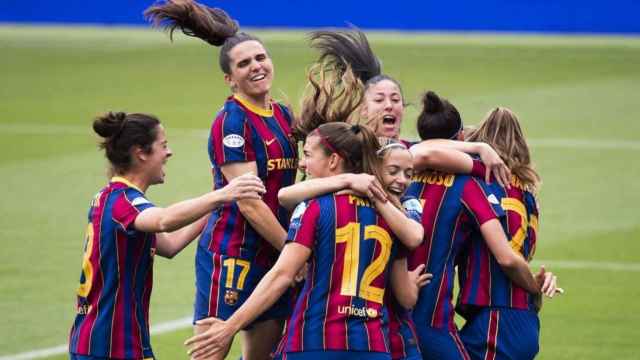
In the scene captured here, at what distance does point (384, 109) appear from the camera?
8.09 m

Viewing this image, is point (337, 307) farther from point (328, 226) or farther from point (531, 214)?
point (531, 214)

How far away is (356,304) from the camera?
663 centimetres

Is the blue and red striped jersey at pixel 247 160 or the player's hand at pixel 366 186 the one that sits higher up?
the blue and red striped jersey at pixel 247 160

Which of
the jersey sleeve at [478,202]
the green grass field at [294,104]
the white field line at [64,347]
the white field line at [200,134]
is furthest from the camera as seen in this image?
the white field line at [200,134]

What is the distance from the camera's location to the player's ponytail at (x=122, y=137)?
7.36m

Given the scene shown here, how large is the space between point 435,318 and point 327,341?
1170 mm

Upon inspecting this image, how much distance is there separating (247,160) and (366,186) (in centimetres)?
152

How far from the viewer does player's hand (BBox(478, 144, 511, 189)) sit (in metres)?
7.62

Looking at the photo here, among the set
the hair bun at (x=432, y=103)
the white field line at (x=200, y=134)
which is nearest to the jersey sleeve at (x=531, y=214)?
the hair bun at (x=432, y=103)

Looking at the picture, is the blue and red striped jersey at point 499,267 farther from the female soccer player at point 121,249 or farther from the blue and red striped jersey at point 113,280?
the blue and red striped jersey at point 113,280

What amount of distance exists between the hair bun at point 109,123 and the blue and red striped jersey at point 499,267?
196cm

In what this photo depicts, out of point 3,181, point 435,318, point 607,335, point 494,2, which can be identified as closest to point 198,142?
point 3,181

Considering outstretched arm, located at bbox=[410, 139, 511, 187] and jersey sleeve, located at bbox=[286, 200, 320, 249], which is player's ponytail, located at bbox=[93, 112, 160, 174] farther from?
outstretched arm, located at bbox=[410, 139, 511, 187]

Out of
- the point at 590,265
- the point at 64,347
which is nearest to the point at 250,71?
the point at 64,347
